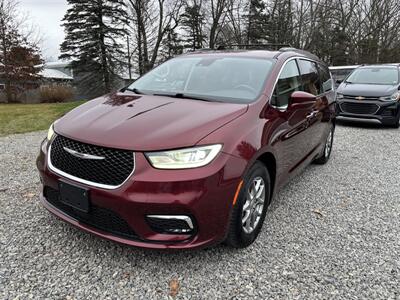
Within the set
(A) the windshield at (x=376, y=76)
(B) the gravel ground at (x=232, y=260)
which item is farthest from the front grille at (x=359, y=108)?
(B) the gravel ground at (x=232, y=260)

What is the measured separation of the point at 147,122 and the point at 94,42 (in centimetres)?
2407

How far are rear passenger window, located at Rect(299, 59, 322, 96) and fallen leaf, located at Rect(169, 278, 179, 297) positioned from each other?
2.70 meters

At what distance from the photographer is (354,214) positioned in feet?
11.7

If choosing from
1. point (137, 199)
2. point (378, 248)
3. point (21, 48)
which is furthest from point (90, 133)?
point (21, 48)

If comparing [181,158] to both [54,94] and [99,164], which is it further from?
[54,94]

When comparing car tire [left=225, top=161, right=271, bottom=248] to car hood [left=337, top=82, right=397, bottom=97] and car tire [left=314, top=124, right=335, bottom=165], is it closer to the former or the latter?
car tire [left=314, top=124, right=335, bottom=165]

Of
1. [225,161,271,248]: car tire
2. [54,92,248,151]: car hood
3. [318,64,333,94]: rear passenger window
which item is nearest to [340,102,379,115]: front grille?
[318,64,333,94]: rear passenger window

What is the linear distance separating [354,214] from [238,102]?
1875mm

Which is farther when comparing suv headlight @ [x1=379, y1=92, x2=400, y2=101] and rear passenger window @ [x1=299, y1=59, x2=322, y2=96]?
suv headlight @ [x1=379, y1=92, x2=400, y2=101]

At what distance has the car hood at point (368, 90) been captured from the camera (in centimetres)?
855

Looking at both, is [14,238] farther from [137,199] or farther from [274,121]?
[274,121]

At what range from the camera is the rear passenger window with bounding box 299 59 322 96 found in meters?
4.04

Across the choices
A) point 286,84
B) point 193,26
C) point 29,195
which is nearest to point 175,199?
point 286,84

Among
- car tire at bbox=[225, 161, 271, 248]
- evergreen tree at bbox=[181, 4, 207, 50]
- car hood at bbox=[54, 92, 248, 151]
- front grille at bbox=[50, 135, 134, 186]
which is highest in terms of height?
evergreen tree at bbox=[181, 4, 207, 50]
